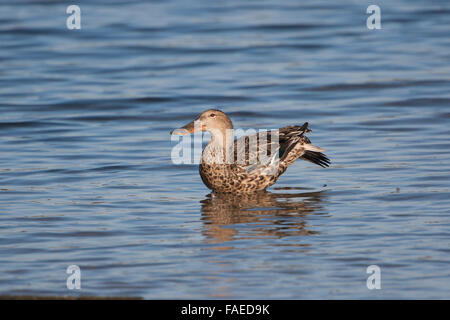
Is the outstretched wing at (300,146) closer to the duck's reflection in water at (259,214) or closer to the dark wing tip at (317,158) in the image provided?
the dark wing tip at (317,158)

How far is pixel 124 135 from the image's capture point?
12047mm

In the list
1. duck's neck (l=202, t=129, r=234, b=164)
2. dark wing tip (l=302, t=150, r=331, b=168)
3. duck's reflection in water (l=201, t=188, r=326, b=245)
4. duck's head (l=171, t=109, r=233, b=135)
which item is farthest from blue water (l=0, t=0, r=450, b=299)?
duck's head (l=171, t=109, r=233, b=135)

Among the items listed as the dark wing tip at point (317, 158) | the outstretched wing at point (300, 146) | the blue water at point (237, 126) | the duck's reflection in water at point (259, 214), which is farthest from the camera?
the dark wing tip at point (317, 158)

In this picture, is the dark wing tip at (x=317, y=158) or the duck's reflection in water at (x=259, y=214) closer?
the duck's reflection in water at (x=259, y=214)

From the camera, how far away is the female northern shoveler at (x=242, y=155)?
904 centimetres

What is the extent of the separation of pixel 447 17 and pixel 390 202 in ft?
41.5

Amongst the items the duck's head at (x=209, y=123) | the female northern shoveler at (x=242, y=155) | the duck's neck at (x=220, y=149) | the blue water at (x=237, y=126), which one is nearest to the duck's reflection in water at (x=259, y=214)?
the blue water at (x=237, y=126)

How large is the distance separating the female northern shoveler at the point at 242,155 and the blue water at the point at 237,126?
0.19 meters

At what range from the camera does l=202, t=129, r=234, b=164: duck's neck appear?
9.13 m

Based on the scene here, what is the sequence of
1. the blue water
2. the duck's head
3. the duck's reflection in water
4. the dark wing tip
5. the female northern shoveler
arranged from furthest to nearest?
the dark wing tip, the duck's head, the female northern shoveler, the duck's reflection in water, the blue water

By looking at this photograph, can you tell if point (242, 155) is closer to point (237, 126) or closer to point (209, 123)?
point (209, 123)

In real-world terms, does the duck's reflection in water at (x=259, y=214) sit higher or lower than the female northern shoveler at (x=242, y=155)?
lower

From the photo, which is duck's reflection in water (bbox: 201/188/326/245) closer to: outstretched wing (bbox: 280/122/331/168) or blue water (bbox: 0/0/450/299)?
blue water (bbox: 0/0/450/299)

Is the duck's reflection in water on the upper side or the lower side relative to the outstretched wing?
lower
